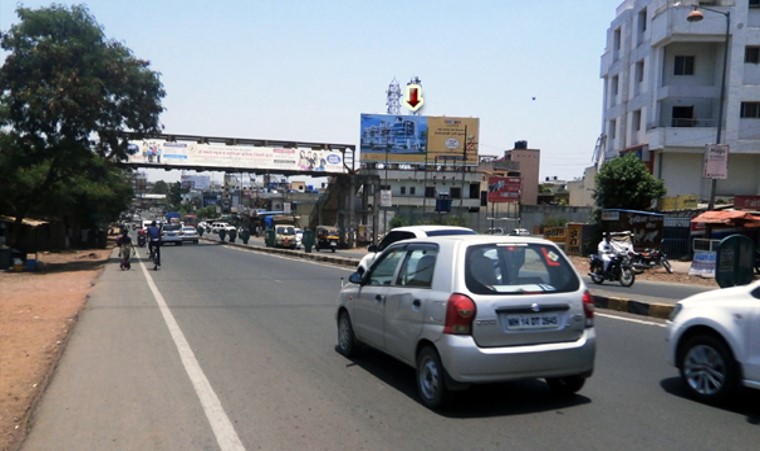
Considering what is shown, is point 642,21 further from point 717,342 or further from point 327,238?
point 717,342

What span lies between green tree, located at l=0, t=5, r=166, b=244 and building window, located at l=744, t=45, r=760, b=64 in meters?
36.3

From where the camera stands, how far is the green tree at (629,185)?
3803 cm

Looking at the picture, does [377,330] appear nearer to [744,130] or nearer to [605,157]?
[744,130]

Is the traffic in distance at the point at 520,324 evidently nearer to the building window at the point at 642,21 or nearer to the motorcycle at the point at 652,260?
the motorcycle at the point at 652,260

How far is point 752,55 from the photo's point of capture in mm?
42406

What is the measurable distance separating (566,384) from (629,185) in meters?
34.3

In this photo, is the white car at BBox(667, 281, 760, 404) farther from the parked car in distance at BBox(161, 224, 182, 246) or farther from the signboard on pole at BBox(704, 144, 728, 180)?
the parked car in distance at BBox(161, 224, 182, 246)

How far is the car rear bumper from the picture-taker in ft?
18.9

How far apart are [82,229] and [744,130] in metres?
48.1

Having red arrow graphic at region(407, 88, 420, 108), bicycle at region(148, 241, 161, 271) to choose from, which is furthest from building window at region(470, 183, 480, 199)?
bicycle at region(148, 241, 161, 271)

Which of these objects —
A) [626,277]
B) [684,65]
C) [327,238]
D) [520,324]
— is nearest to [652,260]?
[626,277]

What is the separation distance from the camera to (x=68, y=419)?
5.96 meters

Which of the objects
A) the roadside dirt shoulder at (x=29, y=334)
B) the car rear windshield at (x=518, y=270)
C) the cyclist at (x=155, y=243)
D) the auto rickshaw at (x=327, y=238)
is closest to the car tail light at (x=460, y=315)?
the car rear windshield at (x=518, y=270)

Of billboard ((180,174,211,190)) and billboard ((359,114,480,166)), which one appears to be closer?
billboard ((359,114,480,166))
